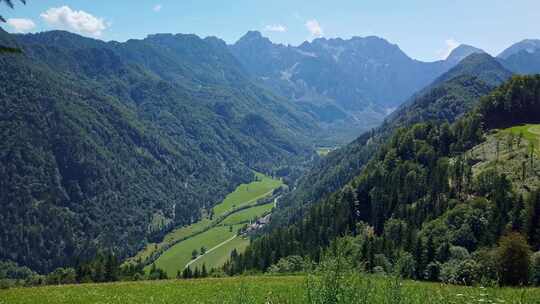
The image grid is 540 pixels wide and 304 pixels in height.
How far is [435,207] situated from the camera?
124m

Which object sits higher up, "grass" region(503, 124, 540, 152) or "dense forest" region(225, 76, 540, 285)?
"grass" region(503, 124, 540, 152)

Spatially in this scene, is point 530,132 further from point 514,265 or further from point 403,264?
point 403,264

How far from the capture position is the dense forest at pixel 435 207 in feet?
297

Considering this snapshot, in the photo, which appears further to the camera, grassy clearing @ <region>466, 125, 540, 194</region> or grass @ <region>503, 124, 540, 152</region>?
grass @ <region>503, 124, 540, 152</region>

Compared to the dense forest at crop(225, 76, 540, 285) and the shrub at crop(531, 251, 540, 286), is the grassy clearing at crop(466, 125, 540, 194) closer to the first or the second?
the dense forest at crop(225, 76, 540, 285)

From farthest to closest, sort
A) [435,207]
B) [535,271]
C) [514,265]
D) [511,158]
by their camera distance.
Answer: [511,158] → [435,207] → [535,271] → [514,265]

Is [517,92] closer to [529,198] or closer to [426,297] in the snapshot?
[529,198]

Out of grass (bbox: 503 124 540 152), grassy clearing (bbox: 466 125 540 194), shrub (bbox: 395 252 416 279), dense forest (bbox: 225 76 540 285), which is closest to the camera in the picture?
shrub (bbox: 395 252 416 279)

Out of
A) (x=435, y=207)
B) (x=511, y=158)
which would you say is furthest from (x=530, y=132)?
(x=435, y=207)

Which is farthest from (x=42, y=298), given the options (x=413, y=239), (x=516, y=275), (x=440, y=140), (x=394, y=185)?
(x=440, y=140)

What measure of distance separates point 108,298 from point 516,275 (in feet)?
140

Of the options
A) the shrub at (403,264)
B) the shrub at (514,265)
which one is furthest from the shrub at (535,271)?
the shrub at (403,264)

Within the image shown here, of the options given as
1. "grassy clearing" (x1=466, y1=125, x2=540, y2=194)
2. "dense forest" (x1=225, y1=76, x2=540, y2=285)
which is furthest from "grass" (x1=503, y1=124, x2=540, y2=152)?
"dense forest" (x1=225, y1=76, x2=540, y2=285)

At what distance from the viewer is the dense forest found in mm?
90375
